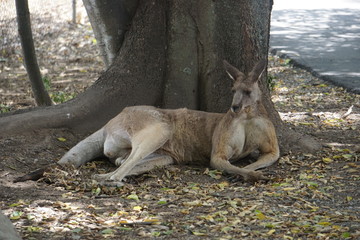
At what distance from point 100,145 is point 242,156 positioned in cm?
154

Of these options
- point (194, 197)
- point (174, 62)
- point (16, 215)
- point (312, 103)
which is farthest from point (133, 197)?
point (312, 103)

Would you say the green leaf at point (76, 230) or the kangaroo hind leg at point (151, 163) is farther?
the kangaroo hind leg at point (151, 163)

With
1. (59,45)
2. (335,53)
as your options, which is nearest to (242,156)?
(335,53)

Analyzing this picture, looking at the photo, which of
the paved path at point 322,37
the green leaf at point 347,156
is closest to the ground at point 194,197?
the green leaf at point 347,156

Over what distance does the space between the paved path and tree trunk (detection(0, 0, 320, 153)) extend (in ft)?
11.9

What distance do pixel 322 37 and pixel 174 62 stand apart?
27.1ft

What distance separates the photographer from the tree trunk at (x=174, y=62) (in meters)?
7.50

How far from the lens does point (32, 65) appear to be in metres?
8.99

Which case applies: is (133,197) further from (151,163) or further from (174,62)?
(174,62)

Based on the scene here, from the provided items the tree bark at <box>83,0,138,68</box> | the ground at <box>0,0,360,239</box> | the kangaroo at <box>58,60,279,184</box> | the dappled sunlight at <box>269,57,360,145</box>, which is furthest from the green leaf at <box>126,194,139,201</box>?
the dappled sunlight at <box>269,57,360,145</box>

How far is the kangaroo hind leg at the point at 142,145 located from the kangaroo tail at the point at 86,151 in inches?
17.2

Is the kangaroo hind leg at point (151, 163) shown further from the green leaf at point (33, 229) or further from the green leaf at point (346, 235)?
the green leaf at point (346, 235)

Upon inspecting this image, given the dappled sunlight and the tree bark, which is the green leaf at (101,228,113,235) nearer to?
the tree bark

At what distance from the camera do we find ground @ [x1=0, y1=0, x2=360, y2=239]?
16.3 ft
